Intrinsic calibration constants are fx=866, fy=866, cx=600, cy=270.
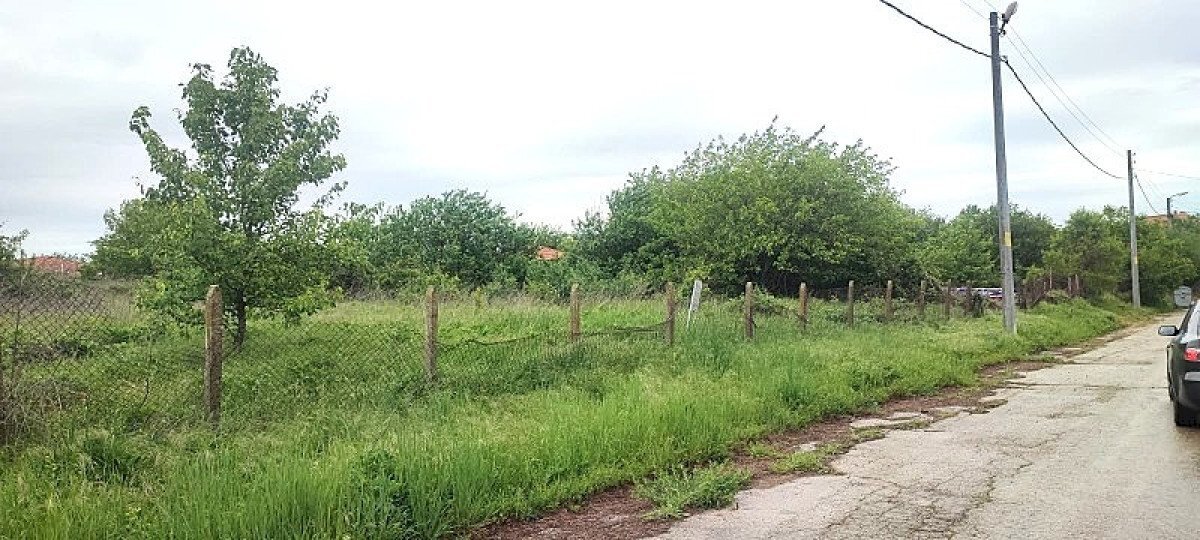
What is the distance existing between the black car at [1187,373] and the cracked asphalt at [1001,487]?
239 mm

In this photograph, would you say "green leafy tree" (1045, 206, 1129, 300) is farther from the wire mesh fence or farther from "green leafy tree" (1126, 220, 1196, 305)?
the wire mesh fence

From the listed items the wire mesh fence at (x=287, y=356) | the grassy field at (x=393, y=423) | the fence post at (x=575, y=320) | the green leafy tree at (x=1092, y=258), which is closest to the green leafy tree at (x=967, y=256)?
the green leafy tree at (x=1092, y=258)

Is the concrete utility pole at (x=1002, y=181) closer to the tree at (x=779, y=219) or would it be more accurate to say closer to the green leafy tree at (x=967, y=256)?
the tree at (x=779, y=219)

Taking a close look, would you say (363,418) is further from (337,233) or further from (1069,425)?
(1069,425)

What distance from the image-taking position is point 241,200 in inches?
492

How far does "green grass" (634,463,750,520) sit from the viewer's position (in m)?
6.12

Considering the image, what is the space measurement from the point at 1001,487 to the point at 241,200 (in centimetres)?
1047

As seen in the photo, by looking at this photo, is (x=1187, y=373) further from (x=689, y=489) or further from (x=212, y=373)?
(x=212, y=373)

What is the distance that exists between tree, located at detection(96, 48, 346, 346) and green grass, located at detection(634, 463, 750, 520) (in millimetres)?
7627

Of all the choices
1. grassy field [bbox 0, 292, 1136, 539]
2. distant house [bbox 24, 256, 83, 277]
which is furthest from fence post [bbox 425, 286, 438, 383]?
distant house [bbox 24, 256, 83, 277]

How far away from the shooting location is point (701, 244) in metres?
25.4

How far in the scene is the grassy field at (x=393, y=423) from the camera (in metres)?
5.13

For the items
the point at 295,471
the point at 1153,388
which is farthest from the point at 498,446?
the point at 1153,388

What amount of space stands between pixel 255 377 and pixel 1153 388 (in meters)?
12.1
